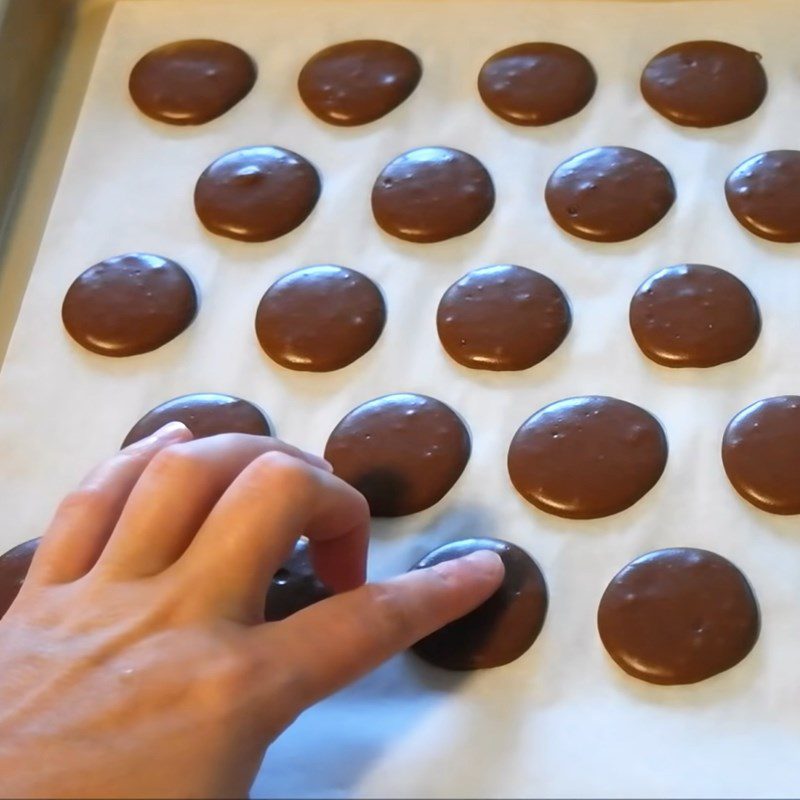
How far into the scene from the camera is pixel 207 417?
89 cm

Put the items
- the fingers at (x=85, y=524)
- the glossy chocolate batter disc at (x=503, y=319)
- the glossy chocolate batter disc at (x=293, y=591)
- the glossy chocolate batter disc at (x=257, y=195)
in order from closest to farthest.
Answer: the fingers at (x=85, y=524) < the glossy chocolate batter disc at (x=293, y=591) < the glossy chocolate batter disc at (x=503, y=319) < the glossy chocolate batter disc at (x=257, y=195)

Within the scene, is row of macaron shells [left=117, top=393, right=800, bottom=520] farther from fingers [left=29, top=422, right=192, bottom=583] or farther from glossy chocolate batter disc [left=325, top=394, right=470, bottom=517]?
fingers [left=29, top=422, right=192, bottom=583]

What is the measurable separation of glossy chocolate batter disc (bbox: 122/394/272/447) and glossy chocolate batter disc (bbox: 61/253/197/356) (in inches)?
3.2

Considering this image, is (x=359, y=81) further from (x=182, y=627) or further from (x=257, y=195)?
(x=182, y=627)

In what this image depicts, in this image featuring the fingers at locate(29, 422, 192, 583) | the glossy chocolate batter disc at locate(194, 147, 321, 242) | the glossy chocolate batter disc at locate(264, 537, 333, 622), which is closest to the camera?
the fingers at locate(29, 422, 192, 583)

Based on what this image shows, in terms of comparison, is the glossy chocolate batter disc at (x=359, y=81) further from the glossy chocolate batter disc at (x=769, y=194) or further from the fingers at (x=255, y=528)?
the fingers at (x=255, y=528)

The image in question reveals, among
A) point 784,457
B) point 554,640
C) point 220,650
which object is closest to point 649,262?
point 784,457

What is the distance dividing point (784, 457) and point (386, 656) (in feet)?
1.18

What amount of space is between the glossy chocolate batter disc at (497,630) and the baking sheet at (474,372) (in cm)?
1

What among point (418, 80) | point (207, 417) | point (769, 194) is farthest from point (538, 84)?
point (207, 417)

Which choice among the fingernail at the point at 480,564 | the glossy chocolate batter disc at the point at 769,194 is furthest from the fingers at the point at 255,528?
the glossy chocolate batter disc at the point at 769,194

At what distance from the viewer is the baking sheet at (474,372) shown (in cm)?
70

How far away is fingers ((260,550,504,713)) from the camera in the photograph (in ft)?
2.06

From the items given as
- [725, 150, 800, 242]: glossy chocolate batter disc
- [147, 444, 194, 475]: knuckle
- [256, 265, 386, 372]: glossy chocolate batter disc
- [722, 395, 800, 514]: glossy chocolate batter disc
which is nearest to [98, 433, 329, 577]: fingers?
[147, 444, 194, 475]: knuckle
